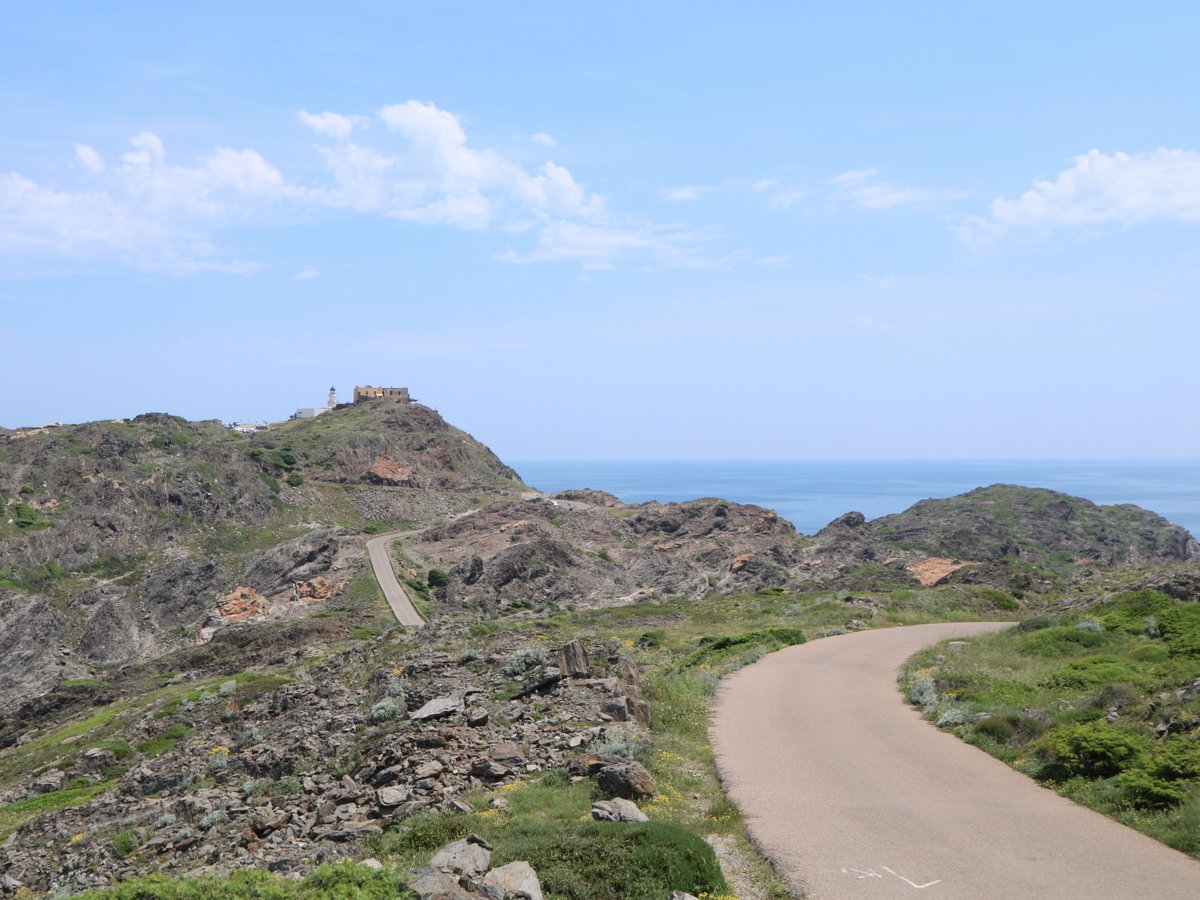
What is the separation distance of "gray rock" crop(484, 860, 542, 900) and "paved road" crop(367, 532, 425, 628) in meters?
Answer: 42.5

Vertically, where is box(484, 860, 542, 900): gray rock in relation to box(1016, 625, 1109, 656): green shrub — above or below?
above

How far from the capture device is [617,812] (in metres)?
13.0

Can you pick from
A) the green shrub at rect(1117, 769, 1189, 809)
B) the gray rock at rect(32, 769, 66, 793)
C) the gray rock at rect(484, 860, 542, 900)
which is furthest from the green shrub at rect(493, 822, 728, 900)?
the gray rock at rect(32, 769, 66, 793)

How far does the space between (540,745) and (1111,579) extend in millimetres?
37504

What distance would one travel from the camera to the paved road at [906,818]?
11.1 meters

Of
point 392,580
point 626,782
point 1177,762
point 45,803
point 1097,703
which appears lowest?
point 45,803

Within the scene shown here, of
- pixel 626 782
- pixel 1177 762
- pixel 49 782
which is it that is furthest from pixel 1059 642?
pixel 49 782

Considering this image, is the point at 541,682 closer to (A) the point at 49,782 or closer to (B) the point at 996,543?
(A) the point at 49,782

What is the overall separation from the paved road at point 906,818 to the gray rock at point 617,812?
1.83 metres

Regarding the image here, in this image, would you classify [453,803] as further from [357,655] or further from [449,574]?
[449,574]

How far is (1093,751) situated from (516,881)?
36.3 ft

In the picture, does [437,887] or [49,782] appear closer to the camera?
[437,887]

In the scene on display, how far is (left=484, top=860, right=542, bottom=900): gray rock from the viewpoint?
10281mm

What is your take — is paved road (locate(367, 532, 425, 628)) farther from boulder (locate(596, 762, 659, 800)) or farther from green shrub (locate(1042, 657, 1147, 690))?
boulder (locate(596, 762, 659, 800))
